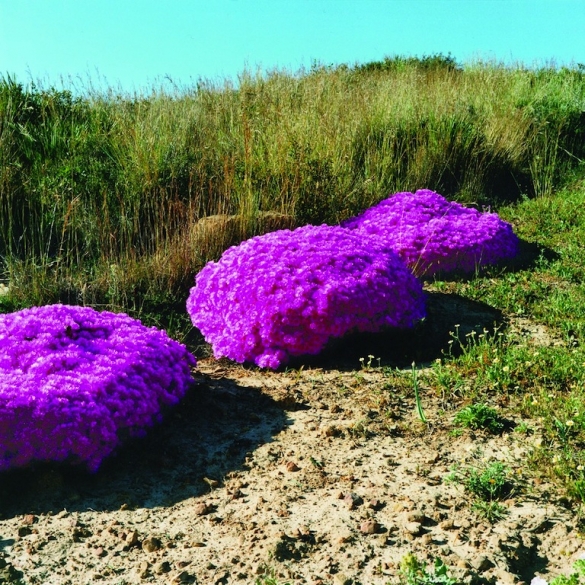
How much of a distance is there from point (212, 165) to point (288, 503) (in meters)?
6.07

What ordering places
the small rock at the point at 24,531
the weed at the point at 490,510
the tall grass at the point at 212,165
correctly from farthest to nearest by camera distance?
the tall grass at the point at 212,165 < the small rock at the point at 24,531 < the weed at the point at 490,510

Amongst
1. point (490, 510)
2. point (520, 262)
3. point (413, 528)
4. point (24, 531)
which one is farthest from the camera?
point (520, 262)

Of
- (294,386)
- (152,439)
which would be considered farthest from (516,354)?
(152,439)

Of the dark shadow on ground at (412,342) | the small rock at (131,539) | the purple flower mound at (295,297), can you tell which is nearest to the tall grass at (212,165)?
the purple flower mound at (295,297)

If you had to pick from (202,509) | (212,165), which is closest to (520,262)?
(212,165)

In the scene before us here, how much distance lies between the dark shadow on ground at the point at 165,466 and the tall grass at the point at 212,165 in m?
2.19

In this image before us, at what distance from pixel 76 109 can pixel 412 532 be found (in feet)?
32.0

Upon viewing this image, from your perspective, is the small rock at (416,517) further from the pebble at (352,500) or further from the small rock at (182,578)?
the small rock at (182,578)

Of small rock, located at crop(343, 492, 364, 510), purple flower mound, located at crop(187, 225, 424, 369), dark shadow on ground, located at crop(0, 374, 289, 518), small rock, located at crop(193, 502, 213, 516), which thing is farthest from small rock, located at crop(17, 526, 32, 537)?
purple flower mound, located at crop(187, 225, 424, 369)

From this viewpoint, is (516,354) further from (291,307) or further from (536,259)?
(536,259)

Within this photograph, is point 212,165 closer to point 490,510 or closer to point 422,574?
point 490,510

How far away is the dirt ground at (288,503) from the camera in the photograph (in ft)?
10.2

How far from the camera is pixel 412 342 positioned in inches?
226

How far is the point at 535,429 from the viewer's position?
414cm
